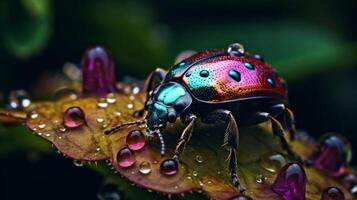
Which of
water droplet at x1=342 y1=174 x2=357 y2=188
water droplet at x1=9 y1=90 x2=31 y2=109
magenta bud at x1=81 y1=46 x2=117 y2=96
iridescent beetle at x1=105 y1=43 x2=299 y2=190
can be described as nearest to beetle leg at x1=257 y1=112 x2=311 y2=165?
iridescent beetle at x1=105 y1=43 x2=299 y2=190

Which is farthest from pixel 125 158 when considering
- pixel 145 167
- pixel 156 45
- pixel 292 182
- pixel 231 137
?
pixel 156 45

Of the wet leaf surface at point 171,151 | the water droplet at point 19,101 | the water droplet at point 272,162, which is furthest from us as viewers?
the water droplet at point 19,101

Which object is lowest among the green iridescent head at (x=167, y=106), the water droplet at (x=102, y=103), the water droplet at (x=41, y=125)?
the water droplet at (x=102, y=103)

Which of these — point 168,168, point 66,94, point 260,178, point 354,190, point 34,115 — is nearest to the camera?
point 168,168

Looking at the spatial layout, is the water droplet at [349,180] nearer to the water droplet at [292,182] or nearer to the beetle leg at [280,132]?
the beetle leg at [280,132]

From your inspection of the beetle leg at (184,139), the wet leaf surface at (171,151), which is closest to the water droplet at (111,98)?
the wet leaf surface at (171,151)

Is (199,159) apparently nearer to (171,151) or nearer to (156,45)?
(171,151)
